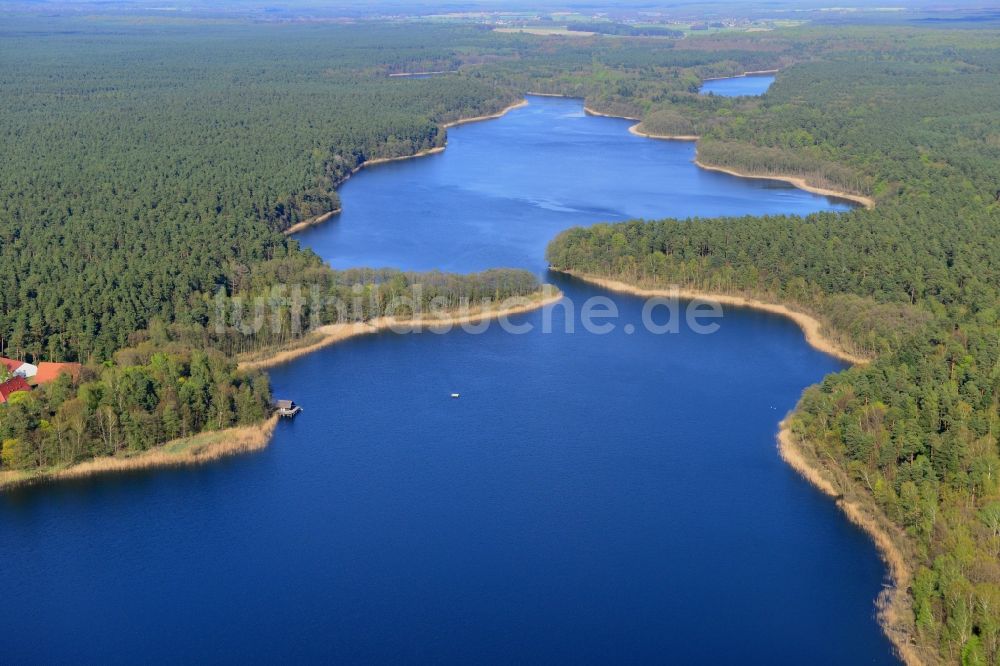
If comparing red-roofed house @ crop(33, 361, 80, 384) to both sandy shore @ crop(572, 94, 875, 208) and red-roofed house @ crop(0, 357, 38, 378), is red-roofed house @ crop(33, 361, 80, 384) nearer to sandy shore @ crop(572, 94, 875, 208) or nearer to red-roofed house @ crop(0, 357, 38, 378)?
red-roofed house @ crop(0, 357, 38, 378)

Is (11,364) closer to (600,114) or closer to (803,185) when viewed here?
(803,185)

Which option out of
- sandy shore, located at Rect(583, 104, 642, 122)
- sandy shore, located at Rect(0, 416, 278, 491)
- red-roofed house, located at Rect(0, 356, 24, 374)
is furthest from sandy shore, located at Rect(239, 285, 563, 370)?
sandy shore, located at Rect(583, 104, 642, 122)

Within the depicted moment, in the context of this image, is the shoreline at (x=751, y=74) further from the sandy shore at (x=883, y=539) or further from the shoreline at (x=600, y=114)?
the sandy shore at (x=883, y=539)

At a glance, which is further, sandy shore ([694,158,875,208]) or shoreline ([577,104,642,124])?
shoreline ([577,104,642,124])

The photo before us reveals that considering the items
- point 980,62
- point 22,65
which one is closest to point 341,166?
point 22,65

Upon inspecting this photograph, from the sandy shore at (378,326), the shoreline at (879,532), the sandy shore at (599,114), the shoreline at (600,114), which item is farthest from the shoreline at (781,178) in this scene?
the shoreline at (879,532)
